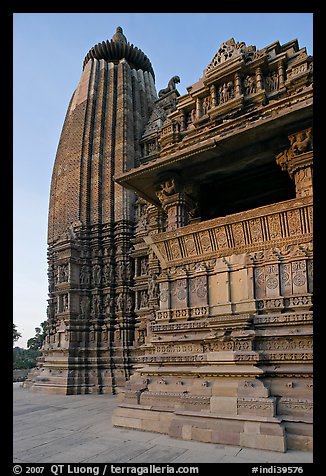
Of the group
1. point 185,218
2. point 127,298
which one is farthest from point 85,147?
point 185,218

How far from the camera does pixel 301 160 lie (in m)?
8.28

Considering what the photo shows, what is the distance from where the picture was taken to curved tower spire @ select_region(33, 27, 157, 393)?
16828 mm

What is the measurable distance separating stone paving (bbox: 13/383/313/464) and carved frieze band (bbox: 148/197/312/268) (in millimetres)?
4167

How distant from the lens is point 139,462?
5375 millimetres

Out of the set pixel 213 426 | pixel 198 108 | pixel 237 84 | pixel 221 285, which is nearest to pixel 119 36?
pixel 198 108

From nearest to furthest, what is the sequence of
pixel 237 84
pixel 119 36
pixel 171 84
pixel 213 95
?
pixel 237 84, pixel 213 95, pixel 171 84, pixel 119 36

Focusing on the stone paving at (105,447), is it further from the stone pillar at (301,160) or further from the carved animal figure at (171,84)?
the carved animal figure at (171,84)

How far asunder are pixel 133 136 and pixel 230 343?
15.9 metres

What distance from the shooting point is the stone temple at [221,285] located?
22.1ft

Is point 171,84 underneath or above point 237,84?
above

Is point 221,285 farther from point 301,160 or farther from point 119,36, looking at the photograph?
point 119,36

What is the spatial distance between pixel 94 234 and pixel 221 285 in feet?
38.8

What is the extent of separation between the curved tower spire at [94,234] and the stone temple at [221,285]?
12 cm

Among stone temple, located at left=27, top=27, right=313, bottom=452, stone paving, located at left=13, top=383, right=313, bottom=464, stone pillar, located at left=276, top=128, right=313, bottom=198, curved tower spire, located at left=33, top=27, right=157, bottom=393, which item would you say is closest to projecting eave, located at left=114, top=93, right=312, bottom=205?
stone temple, located at left=27, top=27, right=313, bottom=452
